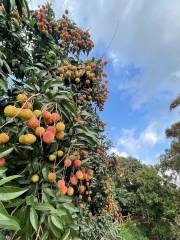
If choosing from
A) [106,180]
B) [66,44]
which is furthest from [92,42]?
[106,180]

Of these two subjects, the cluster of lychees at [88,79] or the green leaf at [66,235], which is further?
the cluster of lychees at [88,79]

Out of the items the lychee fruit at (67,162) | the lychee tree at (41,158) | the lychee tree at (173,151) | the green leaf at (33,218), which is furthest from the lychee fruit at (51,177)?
the lychee tree at (173,151)

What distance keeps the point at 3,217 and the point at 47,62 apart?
7.21ft

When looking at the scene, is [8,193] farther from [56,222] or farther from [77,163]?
[77,163]

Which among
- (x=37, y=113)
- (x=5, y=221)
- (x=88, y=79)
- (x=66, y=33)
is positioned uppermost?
(x=66, y=33)

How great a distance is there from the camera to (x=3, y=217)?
2.71 ft

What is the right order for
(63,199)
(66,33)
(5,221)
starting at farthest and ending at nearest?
(66,33) < (63,199) < (5,221)

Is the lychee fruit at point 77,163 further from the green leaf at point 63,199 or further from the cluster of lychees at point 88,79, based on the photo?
the cluster of lychees at point 88,79

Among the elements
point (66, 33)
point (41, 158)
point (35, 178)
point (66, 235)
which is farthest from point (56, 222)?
point (66, 33)

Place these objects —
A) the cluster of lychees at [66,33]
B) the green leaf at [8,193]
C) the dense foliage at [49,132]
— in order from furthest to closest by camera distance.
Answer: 1. the cluster of lychees at [66,33]
2. the dense foliage at [49,132]
3. the green leaf at [8,193]

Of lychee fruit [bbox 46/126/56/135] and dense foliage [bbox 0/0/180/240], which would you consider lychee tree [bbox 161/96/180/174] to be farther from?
lychee fruit [bbox 46/126/56/135]

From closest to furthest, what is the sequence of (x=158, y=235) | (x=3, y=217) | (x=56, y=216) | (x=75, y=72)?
(x=3, y=217) < (x=56, y=216) < (x=75, y=72) < (x=158, y=235)

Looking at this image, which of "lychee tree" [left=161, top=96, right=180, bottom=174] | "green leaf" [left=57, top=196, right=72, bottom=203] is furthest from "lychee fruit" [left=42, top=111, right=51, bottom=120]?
"lychee tree" [left=161, top=96, right=180, bottom=174]

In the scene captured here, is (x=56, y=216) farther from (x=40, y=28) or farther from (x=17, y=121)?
(x=40, y=28)
